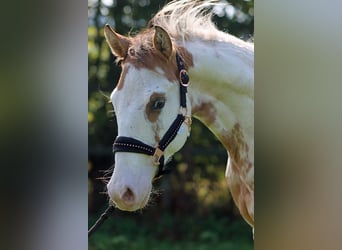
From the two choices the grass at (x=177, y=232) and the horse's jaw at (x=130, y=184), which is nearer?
the horse's jaw at (x=130, y=184)

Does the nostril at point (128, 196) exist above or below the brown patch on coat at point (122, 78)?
below

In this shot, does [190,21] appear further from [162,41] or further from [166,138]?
[166,138]

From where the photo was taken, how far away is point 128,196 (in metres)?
1.92

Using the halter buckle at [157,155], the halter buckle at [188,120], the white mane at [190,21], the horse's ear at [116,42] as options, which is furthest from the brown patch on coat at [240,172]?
the horse's ear at [116,42]

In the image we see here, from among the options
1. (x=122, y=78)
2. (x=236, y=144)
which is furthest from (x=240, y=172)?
(x=122, y=78)

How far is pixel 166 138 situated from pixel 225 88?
33 centimetres

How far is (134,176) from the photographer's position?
1894mm

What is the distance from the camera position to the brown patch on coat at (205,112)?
198 centimetres

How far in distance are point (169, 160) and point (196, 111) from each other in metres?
0.24

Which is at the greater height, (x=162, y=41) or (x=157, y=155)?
(x=162, y=41)

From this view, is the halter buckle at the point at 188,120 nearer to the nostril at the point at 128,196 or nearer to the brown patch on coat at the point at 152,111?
the brown patch on coat at the point at 152,111

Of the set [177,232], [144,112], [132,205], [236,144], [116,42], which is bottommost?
[177,232]
